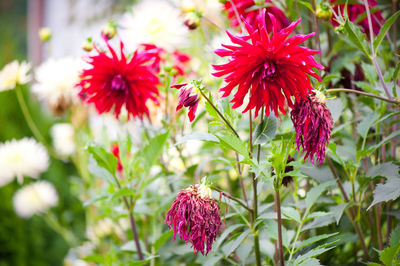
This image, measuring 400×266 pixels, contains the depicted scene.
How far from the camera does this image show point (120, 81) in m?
0.47

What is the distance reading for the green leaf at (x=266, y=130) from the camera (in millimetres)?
350

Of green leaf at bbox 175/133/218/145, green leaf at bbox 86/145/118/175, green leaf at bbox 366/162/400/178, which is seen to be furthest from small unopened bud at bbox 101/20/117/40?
green leaf at bbox 366/162/400/178

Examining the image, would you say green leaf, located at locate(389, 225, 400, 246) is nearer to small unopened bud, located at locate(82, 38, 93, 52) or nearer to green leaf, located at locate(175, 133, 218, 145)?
green leaf, located at locate(175, 133, 218, 145)

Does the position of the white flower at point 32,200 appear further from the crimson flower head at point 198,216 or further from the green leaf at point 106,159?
the crimson flower head at point 198,216

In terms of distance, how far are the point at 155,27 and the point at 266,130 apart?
0.39 metres

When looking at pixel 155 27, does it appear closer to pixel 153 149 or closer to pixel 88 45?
pixel 88 45

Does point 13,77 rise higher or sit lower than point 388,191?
higher

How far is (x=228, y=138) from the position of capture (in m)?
0.34

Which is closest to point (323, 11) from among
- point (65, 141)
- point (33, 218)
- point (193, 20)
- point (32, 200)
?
point (193, 20)

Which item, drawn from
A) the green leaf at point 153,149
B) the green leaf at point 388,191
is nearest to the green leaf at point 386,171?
the green leaf at point 388,191

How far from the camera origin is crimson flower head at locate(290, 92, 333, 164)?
33 centimetres

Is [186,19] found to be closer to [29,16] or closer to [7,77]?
[7,77]

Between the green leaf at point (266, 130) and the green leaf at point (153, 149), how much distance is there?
13 cm

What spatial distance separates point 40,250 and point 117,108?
1165 millimetres
